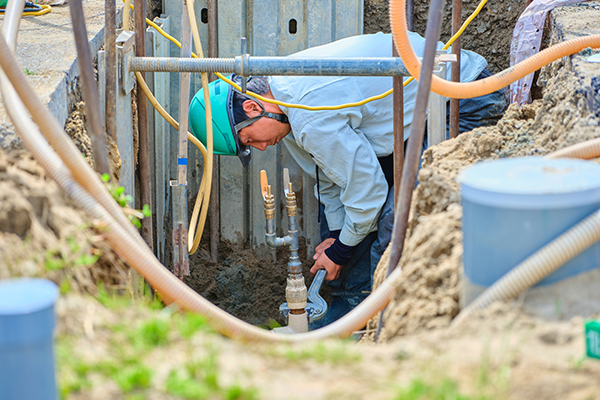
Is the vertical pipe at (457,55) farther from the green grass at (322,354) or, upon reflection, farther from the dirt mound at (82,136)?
the green grass at (322,354)

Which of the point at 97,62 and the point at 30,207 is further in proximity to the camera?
the point at 97,62

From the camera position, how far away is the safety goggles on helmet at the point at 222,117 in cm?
321

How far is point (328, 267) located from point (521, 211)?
2.40 metres

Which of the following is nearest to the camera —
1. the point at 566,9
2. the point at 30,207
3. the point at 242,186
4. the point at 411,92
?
the point at 30,207

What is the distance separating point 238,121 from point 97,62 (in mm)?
1006

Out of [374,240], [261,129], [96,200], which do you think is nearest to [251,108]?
[261,129]

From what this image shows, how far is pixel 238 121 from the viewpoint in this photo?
10.7 feet

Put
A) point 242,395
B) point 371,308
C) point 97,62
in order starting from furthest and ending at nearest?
point 97,62 → point 371,308 → point 242,395

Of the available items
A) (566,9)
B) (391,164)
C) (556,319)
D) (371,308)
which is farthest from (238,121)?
(556,319)

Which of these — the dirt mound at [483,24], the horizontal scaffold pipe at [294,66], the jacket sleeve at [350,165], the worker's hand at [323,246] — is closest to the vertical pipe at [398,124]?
the horizontal scaffold pipe at [294,66]

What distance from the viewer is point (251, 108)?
322 cm

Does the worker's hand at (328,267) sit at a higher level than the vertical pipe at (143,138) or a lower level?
lower

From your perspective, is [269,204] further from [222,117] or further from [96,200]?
[96,200]

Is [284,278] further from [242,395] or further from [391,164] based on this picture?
[242,395]
